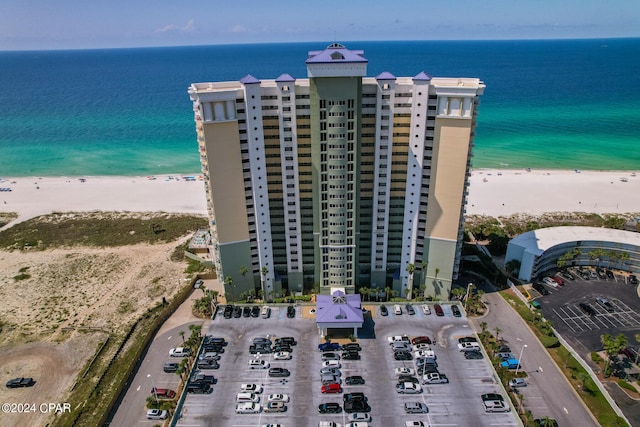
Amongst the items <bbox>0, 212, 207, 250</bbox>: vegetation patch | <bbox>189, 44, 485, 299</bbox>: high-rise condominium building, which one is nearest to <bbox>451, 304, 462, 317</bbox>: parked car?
<bbox>189, 44, 485, 299</bbox>: high-rise condominium building

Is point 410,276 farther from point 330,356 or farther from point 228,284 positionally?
point 228,284

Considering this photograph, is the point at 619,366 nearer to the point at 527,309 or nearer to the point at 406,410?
the point at 527,309

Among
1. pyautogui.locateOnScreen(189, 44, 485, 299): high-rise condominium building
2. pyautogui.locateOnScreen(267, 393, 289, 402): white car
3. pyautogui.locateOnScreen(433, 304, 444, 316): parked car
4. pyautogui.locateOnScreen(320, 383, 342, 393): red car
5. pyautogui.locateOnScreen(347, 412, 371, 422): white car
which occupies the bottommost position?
pyautogui.locateOnScreen(347, 412, 371, 422): white car

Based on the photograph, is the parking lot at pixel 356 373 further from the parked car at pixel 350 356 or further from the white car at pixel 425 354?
the white car at pixel 425 354

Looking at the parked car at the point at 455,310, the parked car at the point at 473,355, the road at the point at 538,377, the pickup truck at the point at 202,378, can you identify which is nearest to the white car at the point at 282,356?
the pickup truck at the point at 202,378

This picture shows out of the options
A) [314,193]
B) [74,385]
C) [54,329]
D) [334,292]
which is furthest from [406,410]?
[54,329]

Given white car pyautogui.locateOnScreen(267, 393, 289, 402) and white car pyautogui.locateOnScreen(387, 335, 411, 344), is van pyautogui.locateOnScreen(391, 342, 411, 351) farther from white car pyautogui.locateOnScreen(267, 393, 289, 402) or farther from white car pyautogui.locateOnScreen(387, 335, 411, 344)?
white car pyautogui.locateOnScreen(267, 393, 289, 402)

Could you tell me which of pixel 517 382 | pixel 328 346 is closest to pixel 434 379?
pixel 517 382
